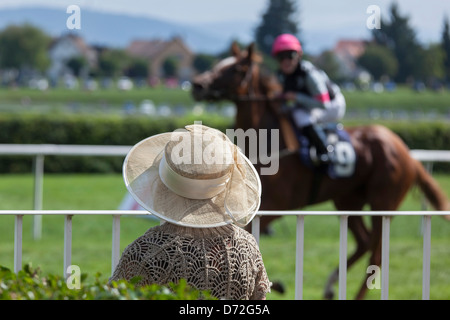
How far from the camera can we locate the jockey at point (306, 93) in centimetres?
552

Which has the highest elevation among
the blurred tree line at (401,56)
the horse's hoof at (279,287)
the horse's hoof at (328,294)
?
the blurred tree line at (401,56)

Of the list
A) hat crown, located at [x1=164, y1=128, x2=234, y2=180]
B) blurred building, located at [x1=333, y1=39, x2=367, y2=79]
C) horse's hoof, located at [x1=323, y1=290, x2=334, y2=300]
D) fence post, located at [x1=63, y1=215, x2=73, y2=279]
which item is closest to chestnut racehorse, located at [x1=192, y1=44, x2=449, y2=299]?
horse's hoof, located at [x1=323, y1=290, x2=334, y2=300]

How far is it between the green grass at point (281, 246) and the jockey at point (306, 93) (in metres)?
1.03

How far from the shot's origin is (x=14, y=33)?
44.8 metres

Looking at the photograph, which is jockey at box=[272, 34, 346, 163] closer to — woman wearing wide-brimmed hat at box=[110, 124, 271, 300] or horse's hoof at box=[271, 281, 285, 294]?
horse's hoof at box=[271, 281, 285, 294]

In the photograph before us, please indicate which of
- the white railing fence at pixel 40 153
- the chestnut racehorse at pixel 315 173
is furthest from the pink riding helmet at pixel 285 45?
the white railing fence at pixel 40 153

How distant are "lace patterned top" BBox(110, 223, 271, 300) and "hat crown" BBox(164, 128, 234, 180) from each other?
0.54 feet

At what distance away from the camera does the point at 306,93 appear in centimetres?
561

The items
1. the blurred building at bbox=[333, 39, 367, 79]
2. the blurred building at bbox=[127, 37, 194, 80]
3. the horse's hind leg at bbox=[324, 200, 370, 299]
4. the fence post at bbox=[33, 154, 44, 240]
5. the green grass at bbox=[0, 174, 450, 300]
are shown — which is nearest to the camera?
the horse's hind leg at bbox=[324, 200, 370, 299]

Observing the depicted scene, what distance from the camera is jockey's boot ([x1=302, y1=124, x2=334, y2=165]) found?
18.2ft

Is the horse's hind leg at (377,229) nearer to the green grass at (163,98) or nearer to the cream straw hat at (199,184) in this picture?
the cream straw hat at (199,184)

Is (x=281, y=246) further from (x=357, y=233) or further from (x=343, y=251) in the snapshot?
(x=343, y=251)

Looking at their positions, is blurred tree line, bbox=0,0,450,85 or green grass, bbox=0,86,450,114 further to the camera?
green grass, bbox=0,86,450,114

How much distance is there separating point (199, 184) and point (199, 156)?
3.0 inches
